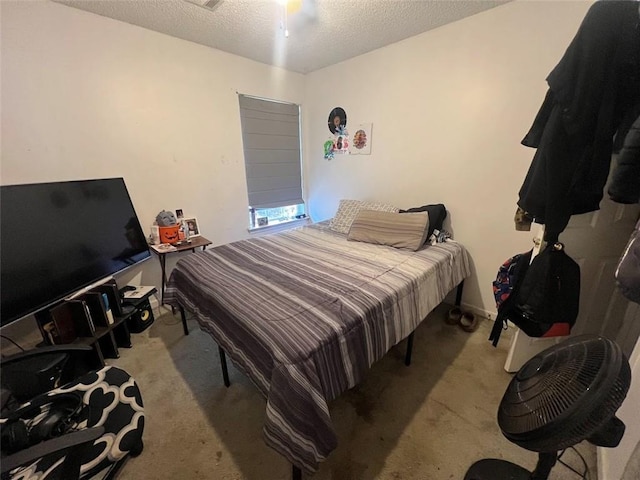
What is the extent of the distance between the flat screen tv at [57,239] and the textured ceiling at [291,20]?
50.5 inches

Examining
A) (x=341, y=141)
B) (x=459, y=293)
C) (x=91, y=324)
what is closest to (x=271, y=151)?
(x=341, y=141)

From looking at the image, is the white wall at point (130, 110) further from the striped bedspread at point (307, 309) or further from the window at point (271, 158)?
the striped bedspread at point (307, 309)

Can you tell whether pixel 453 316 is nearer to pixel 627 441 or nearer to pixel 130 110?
pixel 627 441

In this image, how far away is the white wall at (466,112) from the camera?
186cm

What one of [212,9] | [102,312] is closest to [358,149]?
[212,9]

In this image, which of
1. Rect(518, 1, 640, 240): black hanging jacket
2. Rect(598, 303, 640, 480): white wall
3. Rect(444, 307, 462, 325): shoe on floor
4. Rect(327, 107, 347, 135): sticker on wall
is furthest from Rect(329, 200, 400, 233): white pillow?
Rect(598, 303, 640, 480): white wall

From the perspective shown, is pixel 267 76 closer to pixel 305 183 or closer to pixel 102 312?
pixel 305 183

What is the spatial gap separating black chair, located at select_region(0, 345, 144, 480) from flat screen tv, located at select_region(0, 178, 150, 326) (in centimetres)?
47

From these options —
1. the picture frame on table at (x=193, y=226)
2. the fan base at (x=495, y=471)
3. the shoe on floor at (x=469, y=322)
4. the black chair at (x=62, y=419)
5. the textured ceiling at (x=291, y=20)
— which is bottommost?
the shoe on floor at (x=469, y=322)

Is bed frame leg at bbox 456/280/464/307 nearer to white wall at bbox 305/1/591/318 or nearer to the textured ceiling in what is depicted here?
white wall at bbox 305/1/591/318

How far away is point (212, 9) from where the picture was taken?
192cm

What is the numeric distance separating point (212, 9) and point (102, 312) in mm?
2330

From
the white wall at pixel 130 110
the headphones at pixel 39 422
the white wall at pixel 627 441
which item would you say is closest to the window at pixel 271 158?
the white wall at pixel 130 110

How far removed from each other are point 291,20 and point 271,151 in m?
1.42
